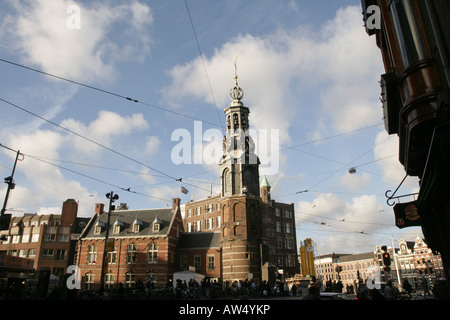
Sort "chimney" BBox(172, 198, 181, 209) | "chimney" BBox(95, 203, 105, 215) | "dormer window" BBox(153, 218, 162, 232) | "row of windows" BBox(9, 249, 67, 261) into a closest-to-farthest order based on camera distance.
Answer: "dormer window" BBox(153, 218, 162, 232) < "row of windows" BBox(9, 249, 67, 261) < "chimney" BBox(172, 198, 181, 209) < "chimney" BBox(95, 203, 105, 215)

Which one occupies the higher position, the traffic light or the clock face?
the clock face

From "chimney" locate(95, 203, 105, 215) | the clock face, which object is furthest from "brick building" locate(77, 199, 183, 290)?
the clock face

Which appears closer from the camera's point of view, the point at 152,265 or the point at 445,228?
the point at 445,228

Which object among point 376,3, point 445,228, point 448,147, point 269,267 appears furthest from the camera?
point 269,267

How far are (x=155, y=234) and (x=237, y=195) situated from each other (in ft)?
47.5

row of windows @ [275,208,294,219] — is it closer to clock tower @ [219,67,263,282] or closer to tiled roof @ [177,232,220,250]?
tiled roof @ [177,232,220,250]

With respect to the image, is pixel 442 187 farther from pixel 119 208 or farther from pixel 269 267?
pixel 119 208

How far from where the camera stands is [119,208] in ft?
201

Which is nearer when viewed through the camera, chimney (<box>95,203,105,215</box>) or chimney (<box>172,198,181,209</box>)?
chimney (<box>172,198,181,209</box>)

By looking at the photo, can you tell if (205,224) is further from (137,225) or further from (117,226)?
(117,226)

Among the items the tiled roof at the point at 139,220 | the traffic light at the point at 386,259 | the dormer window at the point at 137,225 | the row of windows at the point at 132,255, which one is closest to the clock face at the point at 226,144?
the tiled roof at the point at 139,220

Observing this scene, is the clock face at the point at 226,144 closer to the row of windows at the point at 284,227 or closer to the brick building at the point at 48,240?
the brick building at the point at 48,240
